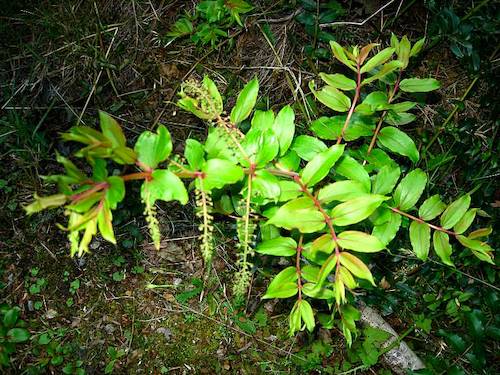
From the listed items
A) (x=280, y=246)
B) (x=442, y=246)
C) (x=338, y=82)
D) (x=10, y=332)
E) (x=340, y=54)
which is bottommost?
(x=10, y=332)

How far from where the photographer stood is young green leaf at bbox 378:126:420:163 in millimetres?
2092

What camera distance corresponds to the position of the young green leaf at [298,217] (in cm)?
150

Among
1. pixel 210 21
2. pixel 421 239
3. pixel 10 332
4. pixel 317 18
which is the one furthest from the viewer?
pixel 210 21

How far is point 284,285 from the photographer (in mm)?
1881

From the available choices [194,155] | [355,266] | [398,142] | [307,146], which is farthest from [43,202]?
[398,142]

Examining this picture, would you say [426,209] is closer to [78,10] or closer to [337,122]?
[337,122]

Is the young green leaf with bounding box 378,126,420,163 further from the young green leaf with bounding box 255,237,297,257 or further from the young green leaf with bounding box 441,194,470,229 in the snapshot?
the young green leaf with bounding box 255,237,297,257

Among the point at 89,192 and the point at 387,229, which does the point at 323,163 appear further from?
the point at 89,192

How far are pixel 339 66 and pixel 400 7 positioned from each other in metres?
0.50

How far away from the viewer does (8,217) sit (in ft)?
8.95

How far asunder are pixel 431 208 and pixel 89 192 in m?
1.52

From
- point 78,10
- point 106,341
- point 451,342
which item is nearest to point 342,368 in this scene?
point 451,342

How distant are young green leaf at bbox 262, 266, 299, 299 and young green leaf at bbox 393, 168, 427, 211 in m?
0.60

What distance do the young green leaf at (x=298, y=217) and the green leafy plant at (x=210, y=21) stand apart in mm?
1430
